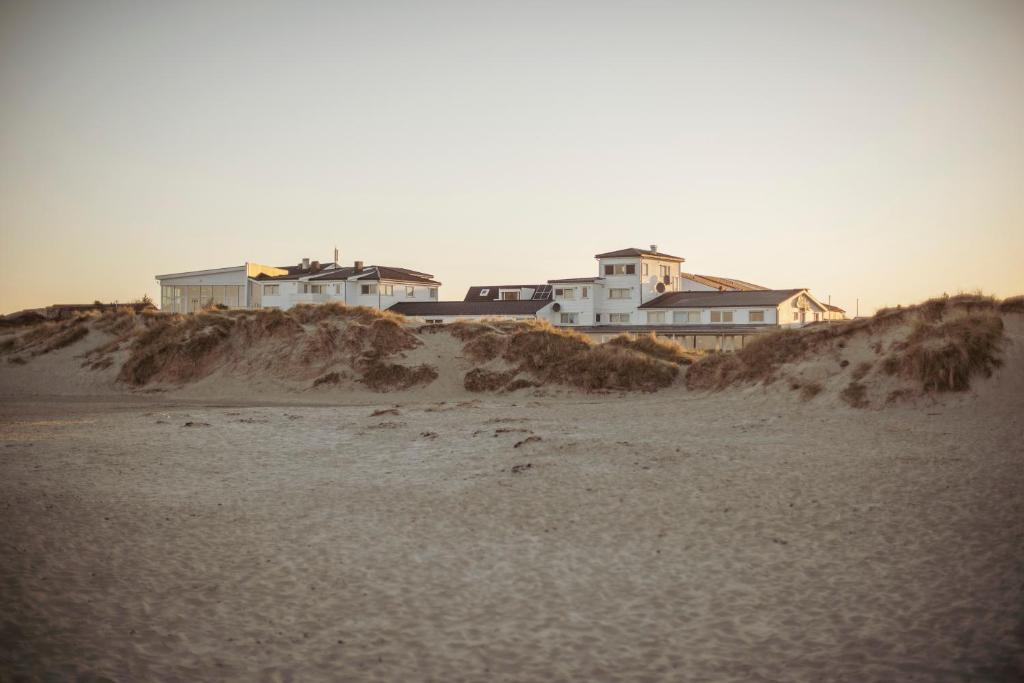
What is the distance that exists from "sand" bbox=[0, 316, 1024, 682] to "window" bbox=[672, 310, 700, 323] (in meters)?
44.6

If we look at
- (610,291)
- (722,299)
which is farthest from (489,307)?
(722,299)

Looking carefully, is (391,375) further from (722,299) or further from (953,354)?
(722,299)

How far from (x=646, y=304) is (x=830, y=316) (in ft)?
62.7

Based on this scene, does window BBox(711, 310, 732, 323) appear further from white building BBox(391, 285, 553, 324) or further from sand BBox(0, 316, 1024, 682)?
sand BBox(0, 316, 1024, 682)

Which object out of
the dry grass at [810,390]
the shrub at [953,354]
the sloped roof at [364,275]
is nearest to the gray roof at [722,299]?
the sloped roof at [364,275]

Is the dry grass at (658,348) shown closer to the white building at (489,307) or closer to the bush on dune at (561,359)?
the bush on dune at (561,359)

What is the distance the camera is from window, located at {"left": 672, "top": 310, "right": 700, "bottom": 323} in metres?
62.8

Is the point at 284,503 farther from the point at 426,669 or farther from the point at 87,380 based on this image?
the point at 87,380

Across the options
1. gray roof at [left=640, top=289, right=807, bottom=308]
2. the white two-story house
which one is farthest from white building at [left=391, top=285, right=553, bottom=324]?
gray roof at [left=640, top=289, right=807, bottom=308]

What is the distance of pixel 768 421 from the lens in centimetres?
1983

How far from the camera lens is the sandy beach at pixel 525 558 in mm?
7020

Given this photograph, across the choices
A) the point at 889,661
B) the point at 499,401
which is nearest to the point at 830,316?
the point at 499,401

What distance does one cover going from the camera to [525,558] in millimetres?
9695

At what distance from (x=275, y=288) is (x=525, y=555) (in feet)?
206
